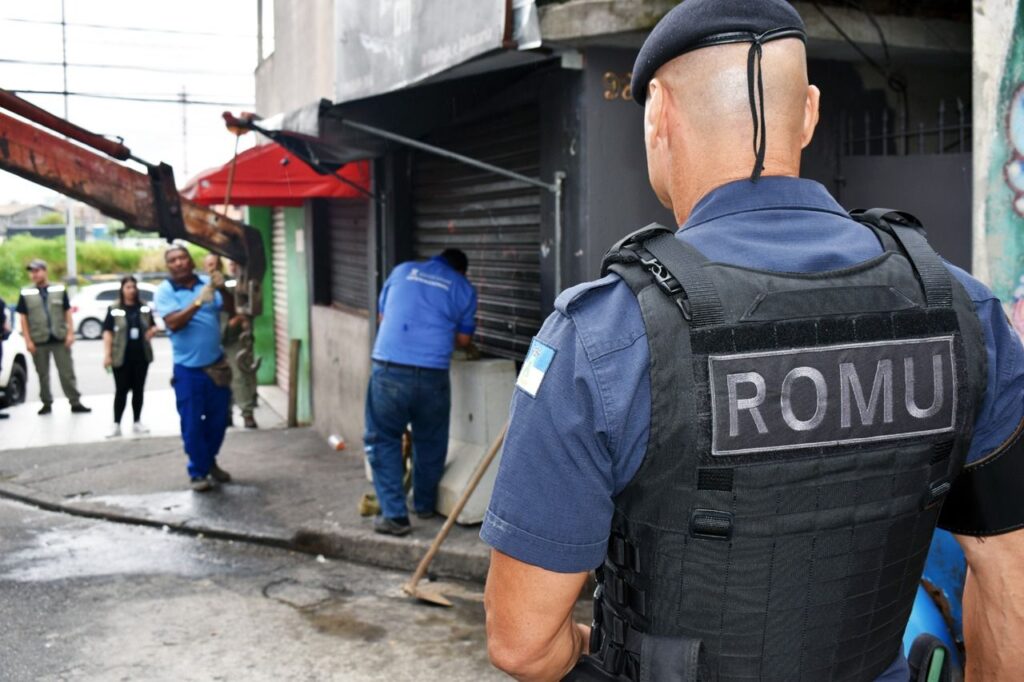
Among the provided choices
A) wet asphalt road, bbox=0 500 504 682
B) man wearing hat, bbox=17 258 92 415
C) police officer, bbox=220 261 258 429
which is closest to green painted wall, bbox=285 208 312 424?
police officer, bbox=220 261 258 429

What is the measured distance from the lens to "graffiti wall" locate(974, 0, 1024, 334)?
13.9 feet

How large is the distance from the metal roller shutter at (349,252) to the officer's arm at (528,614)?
8586 millimetres

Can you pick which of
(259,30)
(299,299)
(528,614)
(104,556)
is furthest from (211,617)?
(259,30)

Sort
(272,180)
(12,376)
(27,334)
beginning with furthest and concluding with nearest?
(12,376) < (27,334) < (272,180)

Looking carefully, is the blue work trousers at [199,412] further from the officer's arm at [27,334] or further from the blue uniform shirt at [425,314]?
the officer's arm at [27,334]

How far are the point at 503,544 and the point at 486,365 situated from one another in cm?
558

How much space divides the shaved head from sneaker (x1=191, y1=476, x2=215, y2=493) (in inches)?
291

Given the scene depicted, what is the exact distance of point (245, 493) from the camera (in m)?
8.31

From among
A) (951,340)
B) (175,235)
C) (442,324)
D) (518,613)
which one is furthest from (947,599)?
(175,235)

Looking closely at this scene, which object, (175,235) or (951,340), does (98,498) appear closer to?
(175,235)

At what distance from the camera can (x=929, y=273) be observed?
1622 millimetres

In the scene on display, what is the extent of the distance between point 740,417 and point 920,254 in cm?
43

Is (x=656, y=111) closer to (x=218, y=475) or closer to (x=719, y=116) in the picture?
(x=719, y=116)

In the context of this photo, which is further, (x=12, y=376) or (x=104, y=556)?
(x=12, y=376)
